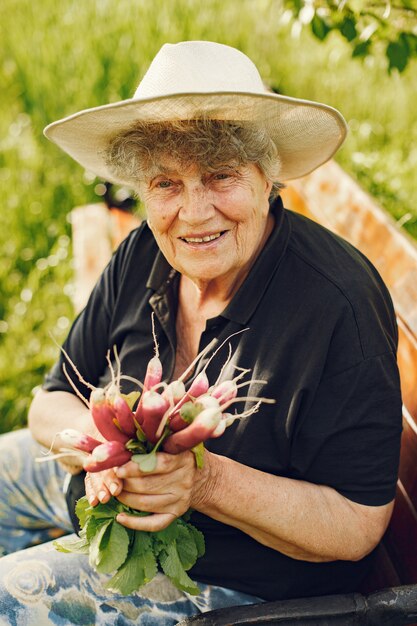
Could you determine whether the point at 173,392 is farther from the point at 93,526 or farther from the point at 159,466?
the point at 93,526

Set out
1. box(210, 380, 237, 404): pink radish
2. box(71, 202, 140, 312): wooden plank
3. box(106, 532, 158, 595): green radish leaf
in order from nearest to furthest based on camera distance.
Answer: box(210, 380, 237, 404): pink radish, box(106, 532, 158, 595): green radish leaf, box(71, 202, 140, 312): wooden plank

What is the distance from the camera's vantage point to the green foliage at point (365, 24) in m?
2.51

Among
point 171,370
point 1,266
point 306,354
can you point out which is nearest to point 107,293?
point 171,370

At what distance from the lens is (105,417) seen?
4.57 feet

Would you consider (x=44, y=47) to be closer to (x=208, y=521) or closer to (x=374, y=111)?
(x=374, y=111)

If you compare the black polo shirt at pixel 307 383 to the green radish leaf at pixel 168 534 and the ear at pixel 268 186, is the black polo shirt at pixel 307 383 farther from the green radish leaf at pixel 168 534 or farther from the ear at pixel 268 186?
the green radish leaf at pixel 168 534

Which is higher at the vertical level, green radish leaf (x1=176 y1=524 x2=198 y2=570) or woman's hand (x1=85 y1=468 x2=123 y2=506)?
woman's hand (x1=85 y1=468 x2=123 y2=506)

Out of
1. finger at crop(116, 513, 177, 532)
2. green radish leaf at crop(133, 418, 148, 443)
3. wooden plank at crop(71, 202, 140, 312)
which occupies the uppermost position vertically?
green radish leaf at crop(133, 418, 148, 443)

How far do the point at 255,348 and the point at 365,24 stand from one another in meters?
1.40

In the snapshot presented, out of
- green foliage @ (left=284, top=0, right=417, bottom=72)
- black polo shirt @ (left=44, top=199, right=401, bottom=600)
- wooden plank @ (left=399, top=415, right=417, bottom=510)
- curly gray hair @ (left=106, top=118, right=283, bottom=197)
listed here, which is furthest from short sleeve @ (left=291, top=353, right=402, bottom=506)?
green foliage @ (left=284, top=0, right=417, bottom=72)

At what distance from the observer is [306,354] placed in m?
1.74

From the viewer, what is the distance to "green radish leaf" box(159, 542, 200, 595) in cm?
155

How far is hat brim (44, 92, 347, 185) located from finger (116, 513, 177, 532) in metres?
0.84

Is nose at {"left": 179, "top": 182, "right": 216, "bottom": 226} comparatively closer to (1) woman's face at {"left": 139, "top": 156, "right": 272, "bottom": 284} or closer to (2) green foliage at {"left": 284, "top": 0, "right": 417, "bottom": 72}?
(1) woman's face at {"left": 139, "top": 156, "right": 272, "bottom": 284}
